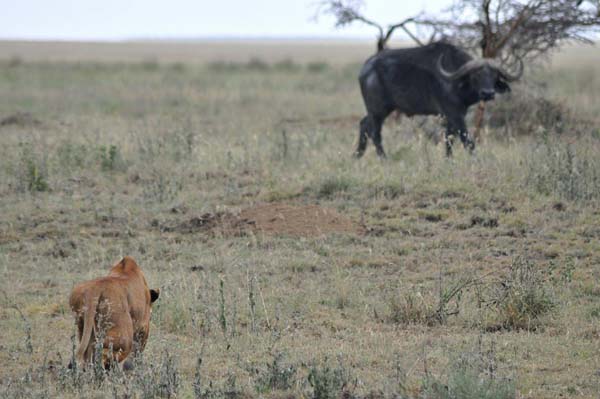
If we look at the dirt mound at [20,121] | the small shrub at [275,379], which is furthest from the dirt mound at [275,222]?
the dirt mound at [20,121]

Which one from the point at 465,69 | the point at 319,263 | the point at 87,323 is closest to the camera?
the point at 87,323

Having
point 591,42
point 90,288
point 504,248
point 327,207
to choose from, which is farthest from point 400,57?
point 90,288

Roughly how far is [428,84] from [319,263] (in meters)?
5.84

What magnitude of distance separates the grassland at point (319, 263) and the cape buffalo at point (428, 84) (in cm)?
70

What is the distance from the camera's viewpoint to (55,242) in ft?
34.1

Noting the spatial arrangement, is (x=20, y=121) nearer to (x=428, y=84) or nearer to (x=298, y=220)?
(x=428, y=84)

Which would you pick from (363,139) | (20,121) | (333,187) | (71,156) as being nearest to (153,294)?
(333,187)

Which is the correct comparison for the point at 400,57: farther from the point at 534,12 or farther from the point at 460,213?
the point at 460,213

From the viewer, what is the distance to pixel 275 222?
10586mm

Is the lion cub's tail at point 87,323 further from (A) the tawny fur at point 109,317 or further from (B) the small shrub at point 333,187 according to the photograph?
(B) the small shrub at point 333,187

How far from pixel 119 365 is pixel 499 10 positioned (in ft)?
37.8

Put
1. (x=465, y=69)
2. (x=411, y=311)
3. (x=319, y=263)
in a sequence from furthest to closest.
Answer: (x=465, y=69), (x=319, y=263), (x=411, y=311)

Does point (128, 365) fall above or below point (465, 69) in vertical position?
below

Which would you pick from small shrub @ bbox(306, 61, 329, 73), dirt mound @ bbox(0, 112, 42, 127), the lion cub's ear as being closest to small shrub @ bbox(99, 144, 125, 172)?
dirt mound @ bbox(0, 112, 42, 127)
